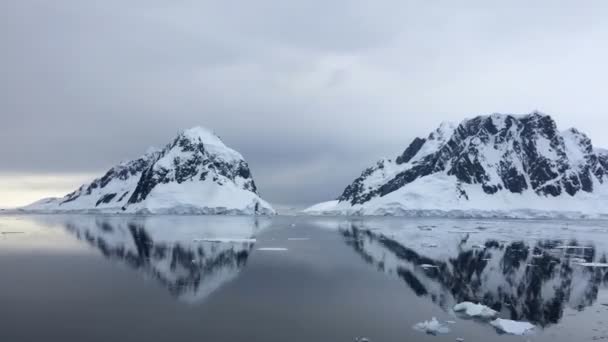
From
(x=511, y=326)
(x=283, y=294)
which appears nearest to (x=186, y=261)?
(x=283, y=294)

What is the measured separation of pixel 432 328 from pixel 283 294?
8.72 meters

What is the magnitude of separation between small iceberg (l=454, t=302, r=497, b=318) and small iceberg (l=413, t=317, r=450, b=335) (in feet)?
8.57

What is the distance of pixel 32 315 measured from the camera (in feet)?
62.7

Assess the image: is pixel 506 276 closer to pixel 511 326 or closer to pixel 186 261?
pixel 511 326

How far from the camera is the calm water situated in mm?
17719

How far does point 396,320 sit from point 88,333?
11.7m

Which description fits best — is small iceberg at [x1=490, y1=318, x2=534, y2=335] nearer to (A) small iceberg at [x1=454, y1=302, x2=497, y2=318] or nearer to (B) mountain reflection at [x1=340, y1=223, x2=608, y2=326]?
(A) small iceberg at [x1=454, y1=302, x2=497, y2=318]

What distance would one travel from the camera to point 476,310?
20625 mm

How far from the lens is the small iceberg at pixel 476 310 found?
20.3 meters

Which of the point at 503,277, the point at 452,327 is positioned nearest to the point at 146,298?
the point at 452,327

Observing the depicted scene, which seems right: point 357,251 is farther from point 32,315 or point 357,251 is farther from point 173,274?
point 32,315

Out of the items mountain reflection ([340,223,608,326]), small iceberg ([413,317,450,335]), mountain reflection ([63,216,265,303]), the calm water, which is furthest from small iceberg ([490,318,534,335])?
mountain reflection ([63,216,265,303])


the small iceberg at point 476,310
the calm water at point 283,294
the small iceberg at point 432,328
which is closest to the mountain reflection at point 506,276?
the calm water at point 283,294

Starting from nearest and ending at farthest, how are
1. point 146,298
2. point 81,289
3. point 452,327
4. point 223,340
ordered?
1. point 223,340
2. point 452,327
3. point 146,298
4. point 81,289
